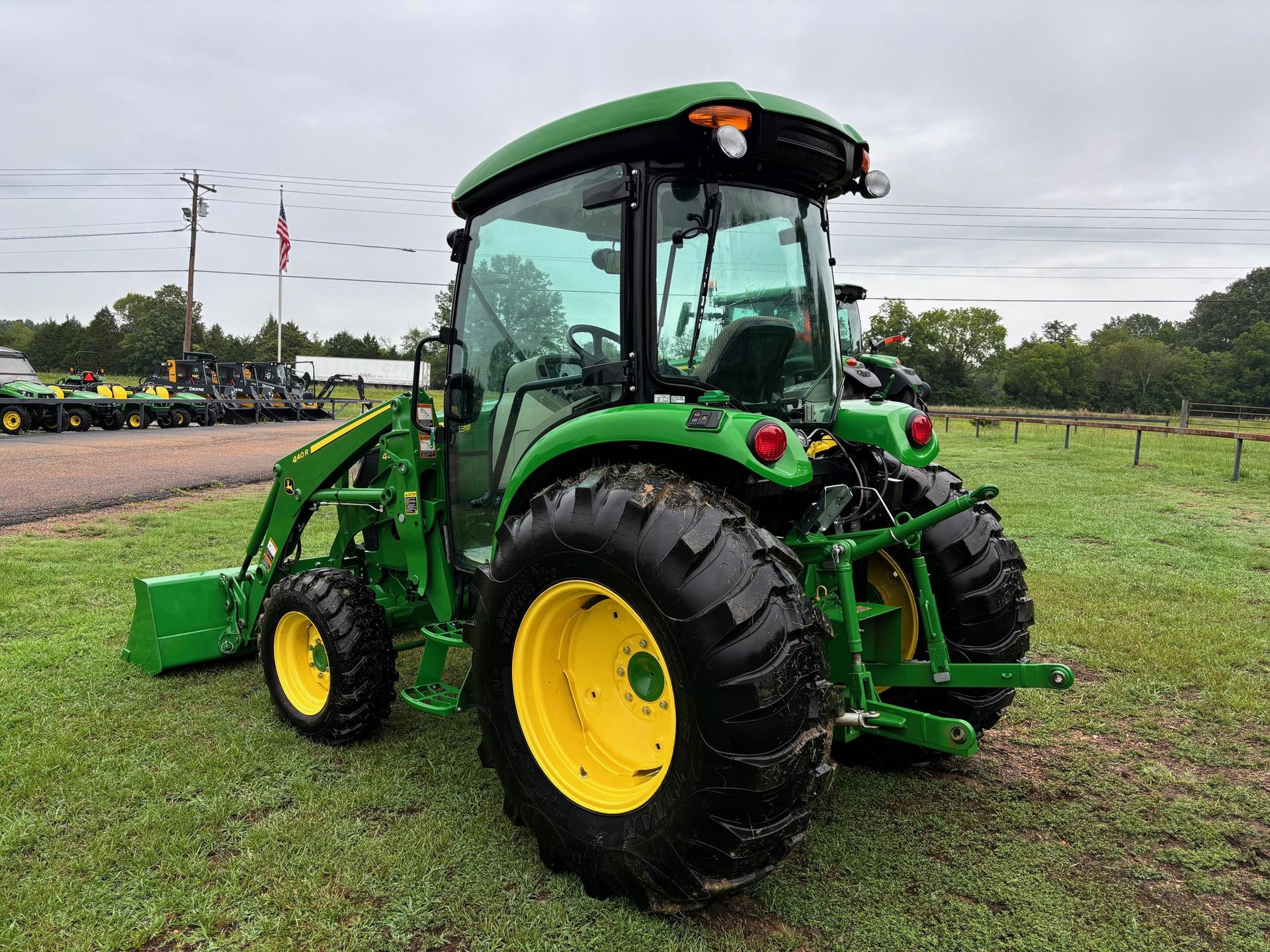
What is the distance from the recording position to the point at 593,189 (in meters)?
2.82

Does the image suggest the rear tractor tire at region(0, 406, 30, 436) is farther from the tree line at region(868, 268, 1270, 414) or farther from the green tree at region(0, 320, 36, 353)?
the green tree at region(0, 320, 36, 353)

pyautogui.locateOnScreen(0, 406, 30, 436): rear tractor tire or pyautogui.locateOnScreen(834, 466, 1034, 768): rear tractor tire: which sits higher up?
pyautogui.locateOnScreen(834, 466, 1034, 768): rear tractor tire

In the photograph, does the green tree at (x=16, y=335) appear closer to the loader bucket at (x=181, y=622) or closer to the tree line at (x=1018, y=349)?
the tree line at (x=1018, y=349)

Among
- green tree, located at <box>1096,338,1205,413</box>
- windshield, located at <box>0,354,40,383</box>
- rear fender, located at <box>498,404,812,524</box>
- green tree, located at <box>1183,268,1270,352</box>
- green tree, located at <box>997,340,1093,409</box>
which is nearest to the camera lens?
rear fender, located at <box>498,404,812,524</box>

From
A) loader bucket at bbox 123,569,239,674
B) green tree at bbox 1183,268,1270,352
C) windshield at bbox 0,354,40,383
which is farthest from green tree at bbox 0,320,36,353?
green tree at bbox 1183,268,1270,352

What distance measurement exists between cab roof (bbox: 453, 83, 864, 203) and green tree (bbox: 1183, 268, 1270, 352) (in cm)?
8130

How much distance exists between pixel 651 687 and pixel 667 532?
590 mm

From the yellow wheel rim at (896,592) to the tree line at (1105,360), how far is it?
150 ft

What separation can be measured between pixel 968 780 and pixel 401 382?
50.4 metres

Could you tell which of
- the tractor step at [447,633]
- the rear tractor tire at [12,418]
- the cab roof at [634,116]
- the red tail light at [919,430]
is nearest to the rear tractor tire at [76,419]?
the rear tractor tire at [12,418]

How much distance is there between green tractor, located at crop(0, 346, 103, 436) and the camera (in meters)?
18.9

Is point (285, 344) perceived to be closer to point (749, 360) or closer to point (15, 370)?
point (15, 370)

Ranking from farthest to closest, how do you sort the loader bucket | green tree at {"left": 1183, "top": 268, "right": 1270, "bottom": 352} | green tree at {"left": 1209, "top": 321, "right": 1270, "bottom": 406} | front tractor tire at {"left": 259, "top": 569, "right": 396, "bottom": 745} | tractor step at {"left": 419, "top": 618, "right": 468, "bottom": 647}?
green tree at {"left": 1183, "top": 268, "right": 1270, "bottom": 352} → green tree at {"left": 1209, "top": 321, "right": 1270, "bottom": 406} → the loader bucket → front tractor tire at {"left": 259, "top": 569, "right": 396, "bottom": 745} → tractor step at {"left": 419, "top": 618, "right": 468, "bottom": 647}

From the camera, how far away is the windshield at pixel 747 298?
275 centimetres
